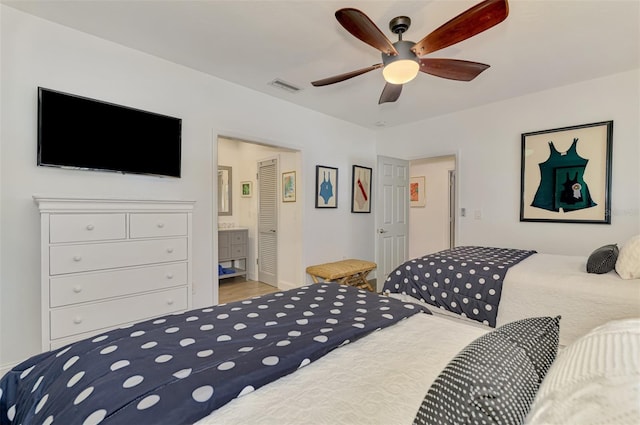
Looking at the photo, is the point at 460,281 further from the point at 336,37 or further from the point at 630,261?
the point at 336,37

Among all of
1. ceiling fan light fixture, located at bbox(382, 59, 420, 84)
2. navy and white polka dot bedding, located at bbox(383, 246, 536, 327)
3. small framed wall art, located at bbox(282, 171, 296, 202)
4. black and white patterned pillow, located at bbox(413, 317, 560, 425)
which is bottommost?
navy and white polka dot bedding, located at bbox(383, 246, 536, 327)

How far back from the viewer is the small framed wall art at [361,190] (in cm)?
466

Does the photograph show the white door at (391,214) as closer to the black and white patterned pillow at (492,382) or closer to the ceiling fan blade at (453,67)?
the ceiling fan blade at (453,67)

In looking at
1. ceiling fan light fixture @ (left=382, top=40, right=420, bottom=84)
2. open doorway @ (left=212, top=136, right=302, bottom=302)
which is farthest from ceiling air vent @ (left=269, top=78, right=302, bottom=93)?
ceiling fan light fixture @ (left=382, top=40, right=420, bottom=84)

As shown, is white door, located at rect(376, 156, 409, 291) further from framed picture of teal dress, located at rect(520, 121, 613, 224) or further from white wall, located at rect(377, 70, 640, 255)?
framed picture of teal dress, located at rect(520, 121, 613, 224)

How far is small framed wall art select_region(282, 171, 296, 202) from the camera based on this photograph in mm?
4109

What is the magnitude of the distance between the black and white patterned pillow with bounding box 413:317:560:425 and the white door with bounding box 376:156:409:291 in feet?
11.5

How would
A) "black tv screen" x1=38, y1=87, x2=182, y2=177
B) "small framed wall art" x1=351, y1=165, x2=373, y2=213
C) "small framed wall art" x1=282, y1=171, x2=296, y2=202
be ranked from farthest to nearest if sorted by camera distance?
"small framed wall art" x1=351, y1=165, x2=373, y2=213 < "small framed wall art" x1=282, y1=171, x2=296, y2=202 < "black tv screen" x1=38, y1=87, x2=182, y2=177

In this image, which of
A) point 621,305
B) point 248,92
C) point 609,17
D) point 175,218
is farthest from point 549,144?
point 175,218

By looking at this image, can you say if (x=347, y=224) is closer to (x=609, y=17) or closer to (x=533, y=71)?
(x=533, y=71)

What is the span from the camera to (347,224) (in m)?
4.59

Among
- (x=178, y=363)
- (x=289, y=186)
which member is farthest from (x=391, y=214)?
(x=178, y=363)

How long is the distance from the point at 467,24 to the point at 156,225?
258 cm

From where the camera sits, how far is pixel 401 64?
6.43ft
